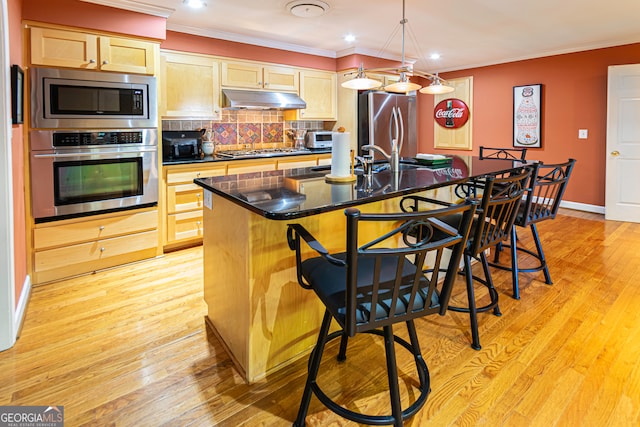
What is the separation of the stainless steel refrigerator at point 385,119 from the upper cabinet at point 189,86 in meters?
2.02

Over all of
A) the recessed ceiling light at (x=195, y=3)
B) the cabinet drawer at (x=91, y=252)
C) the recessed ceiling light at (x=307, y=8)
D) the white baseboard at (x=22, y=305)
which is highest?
the recessed ceiling light at (x=307, y=8)

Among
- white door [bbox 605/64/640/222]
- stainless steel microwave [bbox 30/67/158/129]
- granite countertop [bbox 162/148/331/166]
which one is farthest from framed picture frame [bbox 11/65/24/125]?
white door [bbox 605/64/640/222]

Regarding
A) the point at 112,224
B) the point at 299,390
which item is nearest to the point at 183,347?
the point at 299,390

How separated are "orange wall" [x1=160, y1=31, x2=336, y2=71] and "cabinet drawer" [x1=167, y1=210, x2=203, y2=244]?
5.79ft

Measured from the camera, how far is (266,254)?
1785 millimetres

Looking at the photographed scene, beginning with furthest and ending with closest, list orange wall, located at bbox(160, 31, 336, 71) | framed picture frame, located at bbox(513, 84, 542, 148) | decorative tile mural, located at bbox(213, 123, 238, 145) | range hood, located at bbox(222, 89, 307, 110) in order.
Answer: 1. framed picture frame, located at bbox(513, 84, 542, 148)
2. decorative tile mural, located at bbox(213, 123, 238, 145)
3. range hood, located at bbox(222, 89, 307, 110)
4. orange wall, located at bbox(160, 31, 336, 71)

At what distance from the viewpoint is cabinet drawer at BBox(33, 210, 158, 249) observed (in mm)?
3025

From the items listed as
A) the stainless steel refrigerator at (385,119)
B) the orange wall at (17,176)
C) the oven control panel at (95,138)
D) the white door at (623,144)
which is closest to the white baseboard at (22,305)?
the orange wall at (17,176)

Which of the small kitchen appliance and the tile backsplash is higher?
the tile backsplash

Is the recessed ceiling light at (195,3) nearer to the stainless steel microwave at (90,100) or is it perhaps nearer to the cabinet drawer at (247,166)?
the stainless steel microwave at (90,100)

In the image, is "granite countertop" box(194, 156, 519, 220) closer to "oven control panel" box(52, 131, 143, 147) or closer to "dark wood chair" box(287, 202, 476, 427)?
"dark wood chair" box(287, 202, 476, 427)

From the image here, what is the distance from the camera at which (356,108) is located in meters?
5.30

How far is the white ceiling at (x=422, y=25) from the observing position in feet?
11.3

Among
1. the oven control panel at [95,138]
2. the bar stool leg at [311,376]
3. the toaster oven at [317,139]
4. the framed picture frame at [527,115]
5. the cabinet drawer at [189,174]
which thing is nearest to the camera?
the bar stool leg at [311,376]
